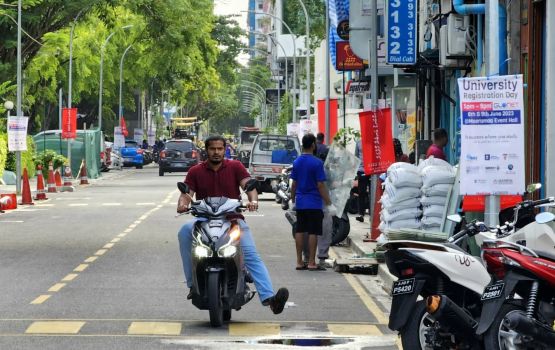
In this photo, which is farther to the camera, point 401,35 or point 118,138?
point 118,138

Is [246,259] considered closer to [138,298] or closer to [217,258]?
[217,258]

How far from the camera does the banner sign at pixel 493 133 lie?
12805 mm

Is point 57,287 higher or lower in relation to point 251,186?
lower

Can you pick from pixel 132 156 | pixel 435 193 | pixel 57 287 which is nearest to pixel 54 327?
pixel 57 287

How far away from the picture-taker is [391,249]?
9.70 m

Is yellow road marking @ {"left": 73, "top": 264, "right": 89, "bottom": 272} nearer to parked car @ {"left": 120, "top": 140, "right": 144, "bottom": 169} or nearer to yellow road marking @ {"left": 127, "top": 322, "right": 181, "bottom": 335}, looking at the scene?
yellow road marking @ {"left": 127, "top": 322, "right": 181, "bottom": 335}

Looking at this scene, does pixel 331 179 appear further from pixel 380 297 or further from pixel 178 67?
pixel 178 67

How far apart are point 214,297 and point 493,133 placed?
9.69 ft

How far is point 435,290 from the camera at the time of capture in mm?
9562

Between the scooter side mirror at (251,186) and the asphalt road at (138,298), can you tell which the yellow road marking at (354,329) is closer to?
the asphalt road at (138,298)

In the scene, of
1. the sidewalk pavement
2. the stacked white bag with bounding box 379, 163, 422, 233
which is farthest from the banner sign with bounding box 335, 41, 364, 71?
the stacked white bag with bounding box 379, 163, 422, 233

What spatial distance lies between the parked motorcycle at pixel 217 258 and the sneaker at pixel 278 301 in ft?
0.76

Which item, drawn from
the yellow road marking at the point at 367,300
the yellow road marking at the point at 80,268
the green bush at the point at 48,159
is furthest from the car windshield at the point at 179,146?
the yellow road marking at the point at 367,300

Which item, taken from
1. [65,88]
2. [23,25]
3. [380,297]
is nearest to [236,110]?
[65,88]
